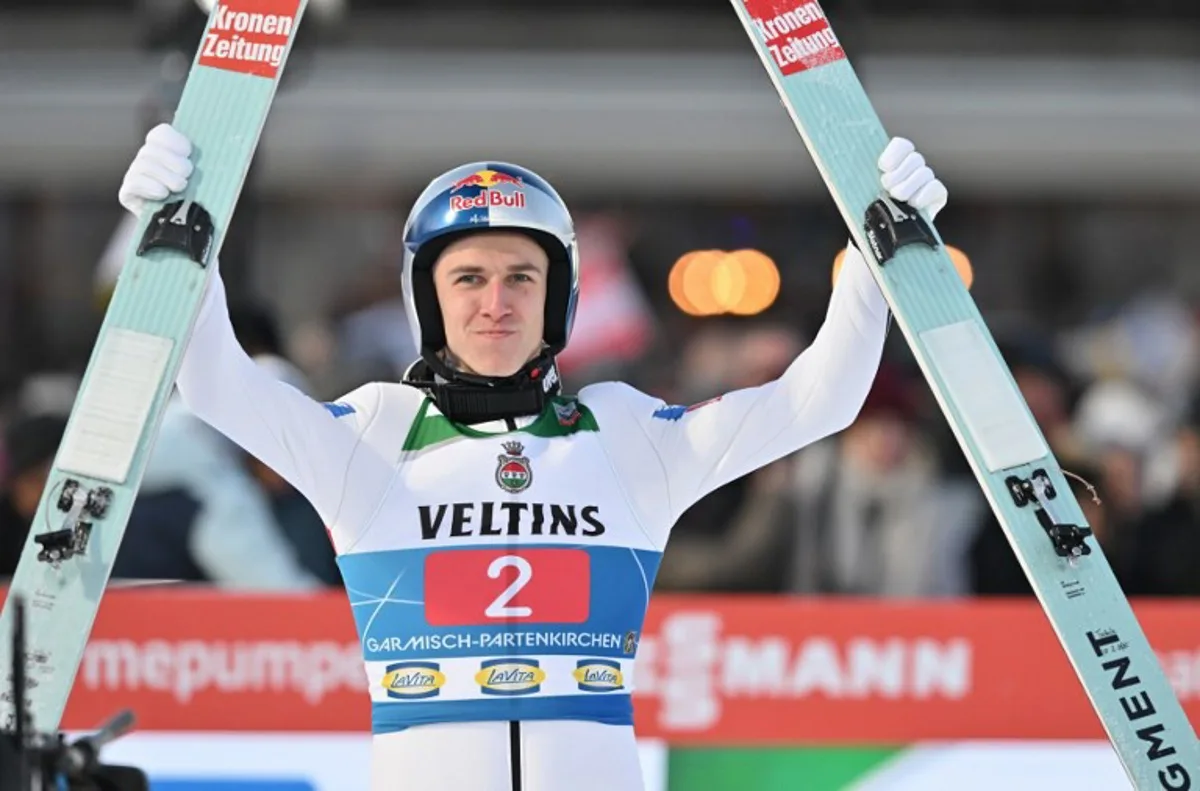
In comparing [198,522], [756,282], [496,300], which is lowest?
[496,300]

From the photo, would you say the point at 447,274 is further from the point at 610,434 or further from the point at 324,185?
the point at 324,185

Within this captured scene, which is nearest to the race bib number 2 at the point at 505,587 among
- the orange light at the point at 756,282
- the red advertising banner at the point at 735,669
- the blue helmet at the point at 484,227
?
the blue helmet at the point at 484,227

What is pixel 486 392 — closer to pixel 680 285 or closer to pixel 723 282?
pixel 723 282

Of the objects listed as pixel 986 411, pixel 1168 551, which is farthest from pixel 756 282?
pixel 986 411

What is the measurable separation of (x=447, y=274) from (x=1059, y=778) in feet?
9.74

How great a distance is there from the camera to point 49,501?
447cm

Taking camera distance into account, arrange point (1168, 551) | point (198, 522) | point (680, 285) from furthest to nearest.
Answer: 1. point (680, 285)
2. point (1168, 551)
3. point (198, 522)

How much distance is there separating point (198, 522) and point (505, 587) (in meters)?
3.19

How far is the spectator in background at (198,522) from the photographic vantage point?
7316 millimetres

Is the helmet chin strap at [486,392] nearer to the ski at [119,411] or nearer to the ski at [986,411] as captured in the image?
the ski at [119,411]

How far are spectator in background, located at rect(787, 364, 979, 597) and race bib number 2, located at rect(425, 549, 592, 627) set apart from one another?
397 cm

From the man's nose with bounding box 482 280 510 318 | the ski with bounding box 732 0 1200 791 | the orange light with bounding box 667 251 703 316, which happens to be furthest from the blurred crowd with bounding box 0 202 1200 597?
the orange light with bounding box 667 251 703 316

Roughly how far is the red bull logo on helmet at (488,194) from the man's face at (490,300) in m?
0.06

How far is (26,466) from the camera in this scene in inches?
301
